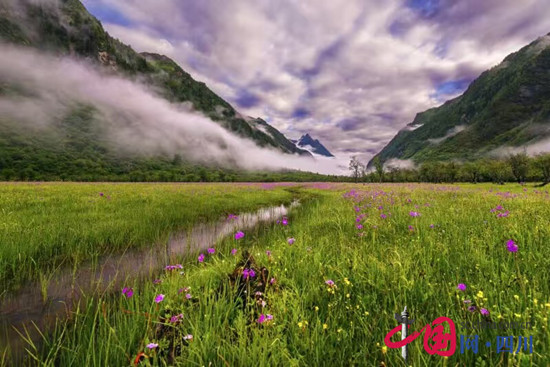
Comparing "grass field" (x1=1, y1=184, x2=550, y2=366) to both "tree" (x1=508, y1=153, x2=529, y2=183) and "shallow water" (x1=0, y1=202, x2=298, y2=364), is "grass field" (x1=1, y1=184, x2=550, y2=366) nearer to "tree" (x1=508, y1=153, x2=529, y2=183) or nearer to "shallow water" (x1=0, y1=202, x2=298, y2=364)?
"shallow water" (x1=0, y1=202, x2=298, y2=364)

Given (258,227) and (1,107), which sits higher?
(1,107)

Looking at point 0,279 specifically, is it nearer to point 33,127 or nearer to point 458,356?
point 458,356

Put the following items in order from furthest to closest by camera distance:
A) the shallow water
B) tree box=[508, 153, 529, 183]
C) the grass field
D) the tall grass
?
tree box=[508, 153, 529, 183], the tall grass, the shallow water, the grass field

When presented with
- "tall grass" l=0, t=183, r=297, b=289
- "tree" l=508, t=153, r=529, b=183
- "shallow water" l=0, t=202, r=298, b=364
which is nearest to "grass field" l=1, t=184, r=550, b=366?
"tall grass" l=0, t=183, r=297, b=289

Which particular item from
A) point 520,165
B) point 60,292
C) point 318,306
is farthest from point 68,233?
point 520,165

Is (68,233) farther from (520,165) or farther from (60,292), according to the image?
(520,165)

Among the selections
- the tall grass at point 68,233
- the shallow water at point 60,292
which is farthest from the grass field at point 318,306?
the shallow water at point 60,292

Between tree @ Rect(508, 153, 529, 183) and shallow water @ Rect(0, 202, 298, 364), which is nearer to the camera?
shallow water @ Rect(0, 202, 298, 364)

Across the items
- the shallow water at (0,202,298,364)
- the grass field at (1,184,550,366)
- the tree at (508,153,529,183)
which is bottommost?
the shallow water at (0,202,298,364)

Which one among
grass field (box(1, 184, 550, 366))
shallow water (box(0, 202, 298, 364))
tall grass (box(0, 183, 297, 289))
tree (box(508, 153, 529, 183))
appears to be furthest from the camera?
tree (box(508, 153, 529, 183))

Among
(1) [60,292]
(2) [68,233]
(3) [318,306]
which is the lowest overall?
(1) [60,292]

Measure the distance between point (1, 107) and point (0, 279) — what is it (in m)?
263

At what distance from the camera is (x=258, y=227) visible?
9336 millimetres

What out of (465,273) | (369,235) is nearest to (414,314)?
(465,273)
